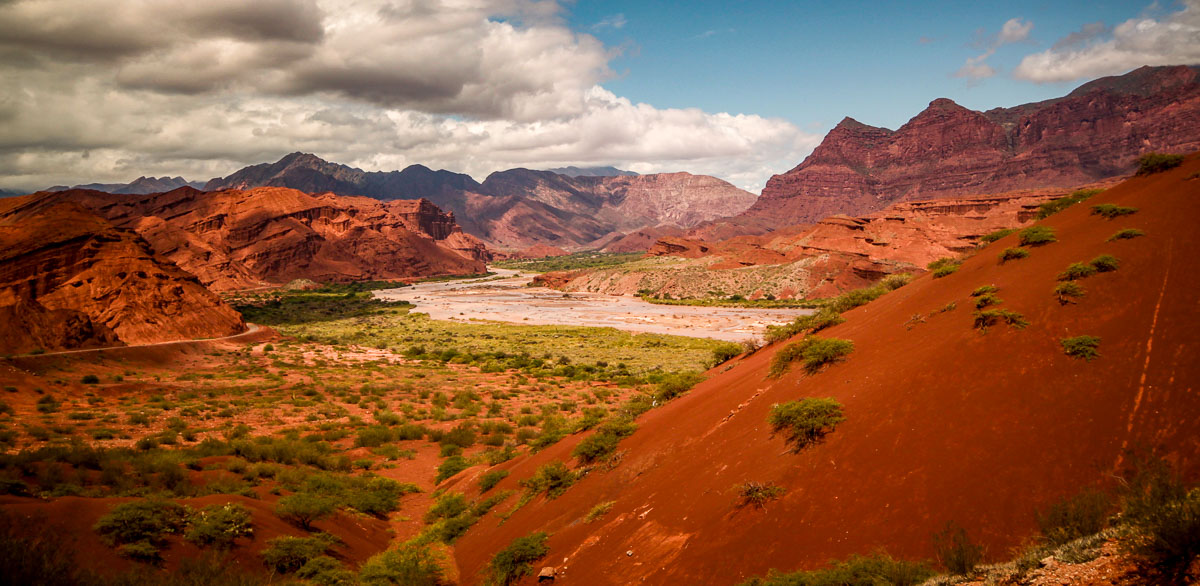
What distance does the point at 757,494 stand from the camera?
757cm

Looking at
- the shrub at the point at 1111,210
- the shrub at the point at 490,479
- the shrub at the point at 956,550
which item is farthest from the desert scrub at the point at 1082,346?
the shrub at the point at 490,479

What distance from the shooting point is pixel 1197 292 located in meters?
7.09

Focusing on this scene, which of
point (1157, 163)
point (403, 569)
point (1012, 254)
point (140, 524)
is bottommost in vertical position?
point (403, 569)

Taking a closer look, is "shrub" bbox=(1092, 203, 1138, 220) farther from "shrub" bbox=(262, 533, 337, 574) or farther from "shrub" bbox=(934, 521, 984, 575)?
"shrub" bbox=(262, 533, 337, 574)

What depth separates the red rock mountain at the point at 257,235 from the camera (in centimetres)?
12744

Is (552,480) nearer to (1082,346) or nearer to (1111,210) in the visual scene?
(1082,346)

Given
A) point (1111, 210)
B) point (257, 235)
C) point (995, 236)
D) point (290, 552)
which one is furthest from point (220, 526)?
point (257, 235)

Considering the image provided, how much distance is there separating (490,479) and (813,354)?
1016 centimetres

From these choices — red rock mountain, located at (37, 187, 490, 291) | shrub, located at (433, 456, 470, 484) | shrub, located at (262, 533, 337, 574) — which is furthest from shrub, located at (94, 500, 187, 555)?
red rock mountain, located at (37, 187, 490, 291)

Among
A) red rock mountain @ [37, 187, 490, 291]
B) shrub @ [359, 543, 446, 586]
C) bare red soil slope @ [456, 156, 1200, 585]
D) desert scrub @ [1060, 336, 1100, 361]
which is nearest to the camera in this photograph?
bare red soil slope @ [456, 156, 1200, 585]

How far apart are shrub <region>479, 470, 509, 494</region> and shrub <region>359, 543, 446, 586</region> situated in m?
3.63

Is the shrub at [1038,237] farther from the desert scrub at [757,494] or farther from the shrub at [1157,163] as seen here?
the desert scrub at [757,494]

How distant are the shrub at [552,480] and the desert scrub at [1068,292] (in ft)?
32.6

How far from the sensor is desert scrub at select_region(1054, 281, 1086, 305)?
323 inches
